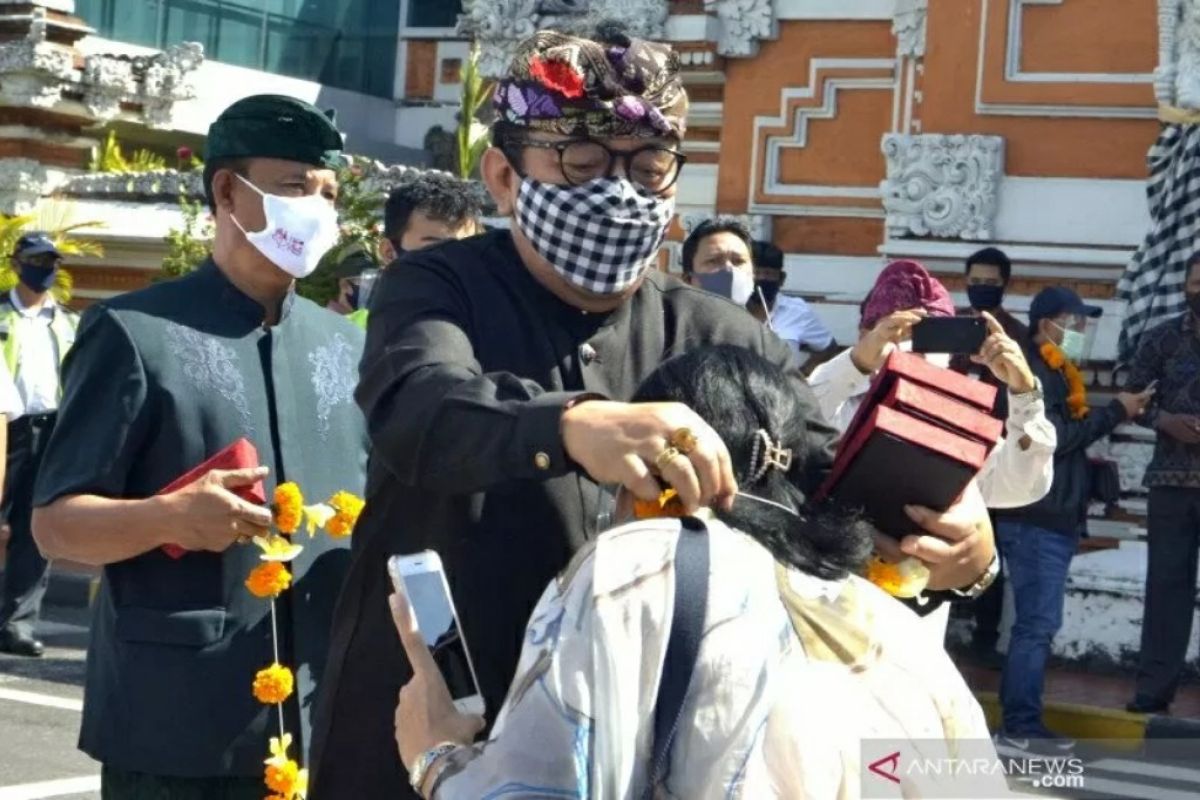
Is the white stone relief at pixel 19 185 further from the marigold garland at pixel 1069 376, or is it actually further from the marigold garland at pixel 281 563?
the marigold garland at pixel 281 563

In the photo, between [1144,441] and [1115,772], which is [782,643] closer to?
[1115,772]

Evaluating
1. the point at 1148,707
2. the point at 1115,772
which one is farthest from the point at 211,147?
the point at 1148,707

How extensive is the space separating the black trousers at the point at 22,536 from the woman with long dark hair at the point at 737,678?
28.6 ft

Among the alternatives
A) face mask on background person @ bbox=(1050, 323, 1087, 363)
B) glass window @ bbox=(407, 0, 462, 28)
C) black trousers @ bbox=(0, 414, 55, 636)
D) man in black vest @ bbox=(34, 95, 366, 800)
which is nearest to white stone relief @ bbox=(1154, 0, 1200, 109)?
face mask on background person @ bbox=(1050, 323, 1087, 363)

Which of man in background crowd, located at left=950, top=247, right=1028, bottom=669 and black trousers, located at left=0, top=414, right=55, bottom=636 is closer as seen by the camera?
man in background crowd, located at left=950, top=247, right=1028, bottom=669

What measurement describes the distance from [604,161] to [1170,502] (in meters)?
7.91

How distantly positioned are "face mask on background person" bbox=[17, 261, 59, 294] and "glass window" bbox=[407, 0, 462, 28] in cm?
1082

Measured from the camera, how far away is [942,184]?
13539 millimetres

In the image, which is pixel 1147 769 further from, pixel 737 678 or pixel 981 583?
pixel 737 678

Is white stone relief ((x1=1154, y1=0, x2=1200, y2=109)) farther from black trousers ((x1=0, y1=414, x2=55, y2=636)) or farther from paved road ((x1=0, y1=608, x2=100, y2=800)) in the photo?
paved road ((x1=0, y1=608, x2=100, y2=800))

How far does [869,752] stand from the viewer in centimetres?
244

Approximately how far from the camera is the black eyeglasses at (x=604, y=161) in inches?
123

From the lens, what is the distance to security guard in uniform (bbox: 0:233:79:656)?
11.1 meters

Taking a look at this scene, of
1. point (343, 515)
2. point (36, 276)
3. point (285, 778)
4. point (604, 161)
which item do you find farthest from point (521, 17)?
point (604, 161)
